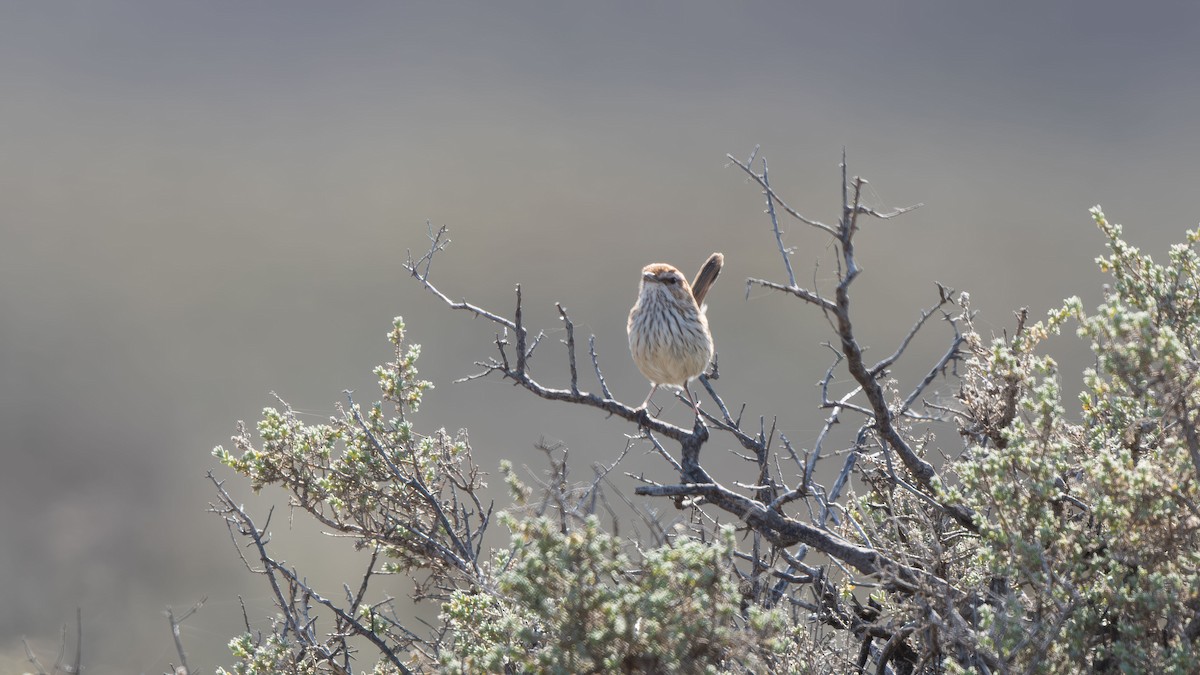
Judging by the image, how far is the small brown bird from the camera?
524 centimetres

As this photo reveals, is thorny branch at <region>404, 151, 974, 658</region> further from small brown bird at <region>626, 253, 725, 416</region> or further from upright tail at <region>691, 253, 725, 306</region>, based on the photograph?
upright tail at <region>691, 253, 725, 306</region>

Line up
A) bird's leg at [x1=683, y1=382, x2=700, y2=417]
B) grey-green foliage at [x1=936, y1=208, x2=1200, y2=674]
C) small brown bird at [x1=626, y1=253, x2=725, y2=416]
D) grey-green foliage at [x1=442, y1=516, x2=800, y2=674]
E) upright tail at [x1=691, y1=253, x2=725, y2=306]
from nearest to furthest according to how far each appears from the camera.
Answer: grey-green foliage at [x1=442, y1=516, x2=800, y2=674]
grey-green foliage at [x1=936, y1=208, x2=1200, y2=674]
bird's leg at [x1=683, y1=382, x2=700, y2=417]
small brown bird at [x1=626, y1=253, x2=725, y2=416]
upright tail at [x1=691, y1=253, x2=725, y2=306]

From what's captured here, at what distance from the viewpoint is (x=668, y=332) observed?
525 cm

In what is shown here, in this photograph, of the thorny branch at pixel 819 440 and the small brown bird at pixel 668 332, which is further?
the small brown bird at pixel 668 332

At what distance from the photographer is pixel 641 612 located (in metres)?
2.60

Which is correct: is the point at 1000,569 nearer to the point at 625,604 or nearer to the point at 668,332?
the point at 625,604

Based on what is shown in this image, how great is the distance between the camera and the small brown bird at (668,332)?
17.2 ft

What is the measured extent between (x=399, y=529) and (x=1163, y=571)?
2841mm

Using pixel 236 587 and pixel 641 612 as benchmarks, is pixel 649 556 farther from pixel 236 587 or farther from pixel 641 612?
pixel 236 587

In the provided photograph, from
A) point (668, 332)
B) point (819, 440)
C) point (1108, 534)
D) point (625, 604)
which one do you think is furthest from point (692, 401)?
point (625, 604)

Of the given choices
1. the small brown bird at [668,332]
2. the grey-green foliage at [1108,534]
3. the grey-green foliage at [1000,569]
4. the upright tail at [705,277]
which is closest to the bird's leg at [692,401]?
the small brown bird at [668,332]

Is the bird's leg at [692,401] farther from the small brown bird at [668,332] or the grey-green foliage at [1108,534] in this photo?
the grey-green foliage at [1108,534]

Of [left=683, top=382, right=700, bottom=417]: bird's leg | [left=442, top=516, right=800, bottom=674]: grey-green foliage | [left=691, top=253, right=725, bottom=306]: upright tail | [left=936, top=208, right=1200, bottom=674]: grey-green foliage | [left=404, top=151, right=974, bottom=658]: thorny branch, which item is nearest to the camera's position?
[left=442, top=516, right=800, bottom=674]: grey-green foliage

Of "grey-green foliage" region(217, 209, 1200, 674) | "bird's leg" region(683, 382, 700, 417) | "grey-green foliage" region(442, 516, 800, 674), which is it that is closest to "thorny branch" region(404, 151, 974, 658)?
"bird's leg" region(683, 382, 700, 417)
